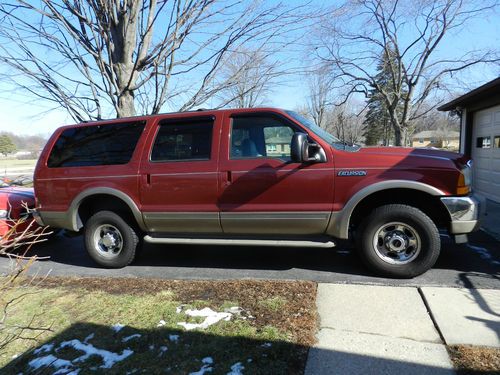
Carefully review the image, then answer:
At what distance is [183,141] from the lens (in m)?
5.21

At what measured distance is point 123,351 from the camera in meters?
3.30

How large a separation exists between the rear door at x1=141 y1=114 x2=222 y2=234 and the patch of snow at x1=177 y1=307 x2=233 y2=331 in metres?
1.33

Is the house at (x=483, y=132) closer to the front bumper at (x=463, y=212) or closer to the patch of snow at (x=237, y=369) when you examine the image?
the front bumper at (x=463, y=212)

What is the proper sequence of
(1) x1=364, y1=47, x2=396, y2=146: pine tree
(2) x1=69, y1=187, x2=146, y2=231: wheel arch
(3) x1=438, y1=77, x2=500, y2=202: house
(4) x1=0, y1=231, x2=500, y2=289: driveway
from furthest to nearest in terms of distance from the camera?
1. (1) x1=364, y1=47, x2=396, y2=146: pine tree
2. (3) x1=438, y1=77, x2=500, y2=202: house
3. (2) x1=69, y1=187, x2=146, y2=231: wheel arch
4. (4) x1=0, y1=231, x2=500, y2=289: driveway

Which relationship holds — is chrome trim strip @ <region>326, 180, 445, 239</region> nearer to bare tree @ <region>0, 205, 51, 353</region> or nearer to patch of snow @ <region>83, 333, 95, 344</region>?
patch of snow @ <region>83, 333, 95, 344</region>

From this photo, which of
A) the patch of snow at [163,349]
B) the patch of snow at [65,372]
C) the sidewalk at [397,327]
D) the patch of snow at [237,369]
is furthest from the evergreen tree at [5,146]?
the patch of snow at [237,369]

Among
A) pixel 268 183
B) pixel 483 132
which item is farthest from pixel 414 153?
pixel 483 132

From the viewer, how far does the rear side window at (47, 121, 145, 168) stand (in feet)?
17.8

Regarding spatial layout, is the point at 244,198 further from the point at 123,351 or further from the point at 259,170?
the point at 123,351

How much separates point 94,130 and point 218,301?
3.08m

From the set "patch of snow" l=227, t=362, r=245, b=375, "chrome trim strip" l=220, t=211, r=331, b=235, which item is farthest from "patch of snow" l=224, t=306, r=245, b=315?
"chrome trim strip" l=220, t=211, r=331, b=235

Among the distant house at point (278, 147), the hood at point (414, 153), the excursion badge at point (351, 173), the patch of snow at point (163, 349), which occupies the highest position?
the distant house at point (278, 147)

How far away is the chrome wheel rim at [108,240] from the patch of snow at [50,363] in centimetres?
240

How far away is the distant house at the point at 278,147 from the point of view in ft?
15.8
